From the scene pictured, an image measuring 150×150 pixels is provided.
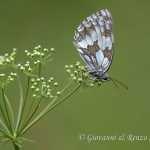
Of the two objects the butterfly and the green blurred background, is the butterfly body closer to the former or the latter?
the butterfly

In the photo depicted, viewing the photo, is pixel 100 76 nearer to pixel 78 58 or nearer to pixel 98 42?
pixel 98 42

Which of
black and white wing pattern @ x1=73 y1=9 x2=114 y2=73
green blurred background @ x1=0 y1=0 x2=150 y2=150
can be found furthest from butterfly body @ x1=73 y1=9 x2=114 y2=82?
green blurred background @ x1=0 y1=0 x2=150 y2=150

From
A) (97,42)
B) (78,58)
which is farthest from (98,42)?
(78,58)

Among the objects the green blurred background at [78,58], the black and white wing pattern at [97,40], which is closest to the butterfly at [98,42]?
the black and white wing pattern at [97,40]

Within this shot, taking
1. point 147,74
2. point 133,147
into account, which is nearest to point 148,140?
point 133,147

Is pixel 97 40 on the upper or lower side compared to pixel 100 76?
upper

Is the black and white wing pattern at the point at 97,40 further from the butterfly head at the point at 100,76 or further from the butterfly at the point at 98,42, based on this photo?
the butterfly head at the point at 100,76

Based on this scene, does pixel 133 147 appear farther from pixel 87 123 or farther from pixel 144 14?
pixel 144 14

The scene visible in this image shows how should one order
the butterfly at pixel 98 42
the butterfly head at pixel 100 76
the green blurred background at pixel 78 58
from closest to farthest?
the butterfly head at pixel 100 76, the butterfly at pixel 98 42, the green blurred background at pixel 78 58
